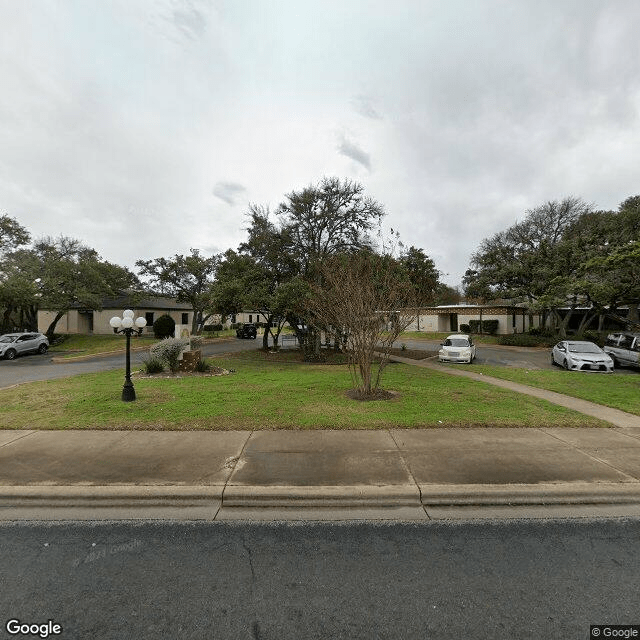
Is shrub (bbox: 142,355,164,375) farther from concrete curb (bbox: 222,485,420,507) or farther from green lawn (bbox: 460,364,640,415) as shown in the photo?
green lawn (bbox: 460,364,640,415)

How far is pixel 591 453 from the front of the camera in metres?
5.20

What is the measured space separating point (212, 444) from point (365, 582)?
3546mm

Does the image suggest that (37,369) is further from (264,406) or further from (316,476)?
(316,476)

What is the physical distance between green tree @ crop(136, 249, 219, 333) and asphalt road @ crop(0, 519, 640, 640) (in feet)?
84.1

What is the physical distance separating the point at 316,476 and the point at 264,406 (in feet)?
12.0

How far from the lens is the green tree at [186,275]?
1133 inches

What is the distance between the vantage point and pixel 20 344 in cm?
2092

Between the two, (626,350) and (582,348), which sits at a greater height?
(582,348)

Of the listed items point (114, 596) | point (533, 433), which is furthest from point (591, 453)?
point (114, 596)

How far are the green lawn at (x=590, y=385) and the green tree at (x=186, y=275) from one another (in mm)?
22727

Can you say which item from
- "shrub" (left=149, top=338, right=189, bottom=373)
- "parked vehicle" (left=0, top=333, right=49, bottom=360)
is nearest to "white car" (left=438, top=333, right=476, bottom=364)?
"shrub" (left=149, top=338, right=189, bottom=373)

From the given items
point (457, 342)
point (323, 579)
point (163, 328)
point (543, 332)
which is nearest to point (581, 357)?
point (457, 342)

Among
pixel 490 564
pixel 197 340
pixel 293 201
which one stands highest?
pixel 293 201

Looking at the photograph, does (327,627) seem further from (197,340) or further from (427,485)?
(197,340)
